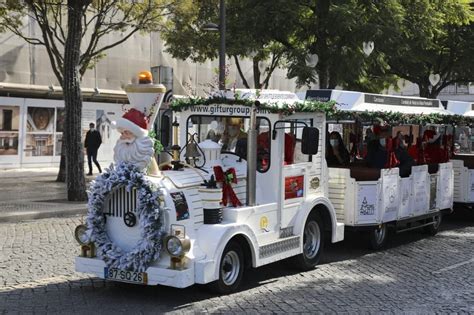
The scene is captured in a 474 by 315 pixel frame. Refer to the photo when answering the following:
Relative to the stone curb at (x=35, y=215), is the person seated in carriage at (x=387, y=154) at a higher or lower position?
higher

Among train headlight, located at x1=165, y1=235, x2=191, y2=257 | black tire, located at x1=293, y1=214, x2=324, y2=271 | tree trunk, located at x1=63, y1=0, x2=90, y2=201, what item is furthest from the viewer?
tree trunk, located at x1=63, y1=0, x2=90, y2=201

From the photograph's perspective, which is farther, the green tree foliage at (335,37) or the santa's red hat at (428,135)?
the green tree foliage at (335,37)

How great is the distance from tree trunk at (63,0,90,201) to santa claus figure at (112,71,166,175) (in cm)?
803

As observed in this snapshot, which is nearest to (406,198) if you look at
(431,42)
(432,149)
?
(432,149)

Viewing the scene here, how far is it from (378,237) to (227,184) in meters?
4.10

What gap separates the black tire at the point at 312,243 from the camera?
854 centimetres

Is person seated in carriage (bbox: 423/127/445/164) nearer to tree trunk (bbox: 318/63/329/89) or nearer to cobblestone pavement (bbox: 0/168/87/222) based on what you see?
tree trunk (bbox: 318/63/329/89)

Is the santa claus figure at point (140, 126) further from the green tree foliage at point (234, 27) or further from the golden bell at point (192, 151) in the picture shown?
the green tree foliage at point (234, 27)

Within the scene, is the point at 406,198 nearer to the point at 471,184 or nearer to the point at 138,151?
the point at 471,184

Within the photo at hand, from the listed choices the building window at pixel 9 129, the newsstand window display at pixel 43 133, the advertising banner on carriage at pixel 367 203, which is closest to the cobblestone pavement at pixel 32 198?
the building window at pixel 9 129

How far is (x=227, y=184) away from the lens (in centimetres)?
736

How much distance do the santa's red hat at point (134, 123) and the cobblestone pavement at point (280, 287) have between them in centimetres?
179

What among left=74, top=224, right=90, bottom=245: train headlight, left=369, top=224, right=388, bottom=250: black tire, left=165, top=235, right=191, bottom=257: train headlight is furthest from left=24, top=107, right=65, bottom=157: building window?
left=165, top=235, right=191, bottom=257: train headlight

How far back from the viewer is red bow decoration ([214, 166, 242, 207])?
24.0 feet
